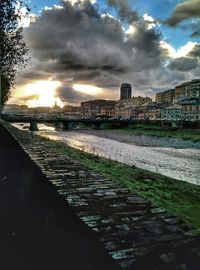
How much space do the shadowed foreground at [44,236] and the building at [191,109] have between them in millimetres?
162790

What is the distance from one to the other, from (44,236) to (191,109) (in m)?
173

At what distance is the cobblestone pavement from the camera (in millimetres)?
3685

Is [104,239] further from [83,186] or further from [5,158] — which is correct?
[5,158]

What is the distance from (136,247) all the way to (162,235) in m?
0.43

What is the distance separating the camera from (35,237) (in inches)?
177

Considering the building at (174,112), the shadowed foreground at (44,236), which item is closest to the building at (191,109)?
the building at (174,112)

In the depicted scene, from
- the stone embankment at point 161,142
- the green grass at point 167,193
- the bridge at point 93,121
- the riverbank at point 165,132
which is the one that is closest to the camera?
the green grass at point 167,193

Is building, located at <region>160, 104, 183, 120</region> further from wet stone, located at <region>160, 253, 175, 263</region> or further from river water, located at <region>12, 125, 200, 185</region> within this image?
wet stone, located at <region>160, 253, 175, 263</region>

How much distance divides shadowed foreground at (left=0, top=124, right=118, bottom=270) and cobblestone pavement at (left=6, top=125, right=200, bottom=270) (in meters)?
0.14

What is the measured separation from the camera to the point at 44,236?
4539mm

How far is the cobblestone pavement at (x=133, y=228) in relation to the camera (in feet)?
12.1

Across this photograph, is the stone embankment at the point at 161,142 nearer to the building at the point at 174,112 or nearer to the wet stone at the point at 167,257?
the wet stone at the point at 167,257

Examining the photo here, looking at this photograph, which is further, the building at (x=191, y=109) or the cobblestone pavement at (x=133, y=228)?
the building at (x=191, y=109)

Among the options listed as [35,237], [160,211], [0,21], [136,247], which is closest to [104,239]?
[136,247]
